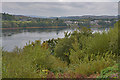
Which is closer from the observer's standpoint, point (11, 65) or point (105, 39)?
point (11, 65)

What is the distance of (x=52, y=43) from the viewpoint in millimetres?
9594

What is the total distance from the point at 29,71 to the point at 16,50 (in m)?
2.05

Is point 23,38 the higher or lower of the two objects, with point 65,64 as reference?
higher

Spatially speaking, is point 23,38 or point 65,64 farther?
point 23,38

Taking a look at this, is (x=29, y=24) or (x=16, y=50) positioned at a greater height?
(x=29, y=24)

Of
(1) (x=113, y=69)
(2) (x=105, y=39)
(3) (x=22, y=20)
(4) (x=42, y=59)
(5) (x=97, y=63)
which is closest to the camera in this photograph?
(1) (x=113, y=69)

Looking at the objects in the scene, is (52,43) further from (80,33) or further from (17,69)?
(17,69)

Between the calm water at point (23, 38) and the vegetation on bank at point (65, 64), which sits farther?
→ the calm water at point (23, 38)

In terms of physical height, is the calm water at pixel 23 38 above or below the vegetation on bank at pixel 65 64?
above

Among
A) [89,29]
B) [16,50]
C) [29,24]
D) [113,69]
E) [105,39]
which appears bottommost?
[113,69]

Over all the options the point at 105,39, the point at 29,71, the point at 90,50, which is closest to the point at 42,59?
the point at 29,71

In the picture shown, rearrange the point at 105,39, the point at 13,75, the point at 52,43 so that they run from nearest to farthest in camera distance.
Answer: the point at 13,75 < the point at 105,39 < the point at 52,43

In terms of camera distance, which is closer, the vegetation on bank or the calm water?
the vegetation on bank

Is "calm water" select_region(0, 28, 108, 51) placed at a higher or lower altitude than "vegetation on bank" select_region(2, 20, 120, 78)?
higher
